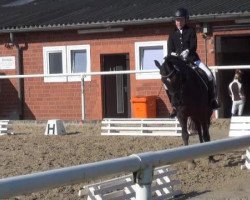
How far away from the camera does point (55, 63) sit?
89.0 feet

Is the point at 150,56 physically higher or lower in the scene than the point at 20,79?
higher

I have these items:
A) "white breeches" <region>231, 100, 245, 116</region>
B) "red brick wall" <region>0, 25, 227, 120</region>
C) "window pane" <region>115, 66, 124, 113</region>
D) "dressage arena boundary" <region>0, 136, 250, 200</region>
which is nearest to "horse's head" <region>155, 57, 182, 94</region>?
"dressage arena boundary" <region>0, 136, 250, 200</region>

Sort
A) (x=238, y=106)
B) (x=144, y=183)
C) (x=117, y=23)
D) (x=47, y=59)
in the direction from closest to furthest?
(x=144, y=183)
(x=238, y=106)
(x=117, y=23)
(x=47, y=59)

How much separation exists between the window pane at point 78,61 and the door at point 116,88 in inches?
26.3

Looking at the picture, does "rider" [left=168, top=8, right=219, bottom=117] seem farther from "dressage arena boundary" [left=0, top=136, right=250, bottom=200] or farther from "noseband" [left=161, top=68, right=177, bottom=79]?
"dressage arena boundary" [left=0, top=136, right=250, bottom=200]

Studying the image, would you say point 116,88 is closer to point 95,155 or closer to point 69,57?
point 69,57

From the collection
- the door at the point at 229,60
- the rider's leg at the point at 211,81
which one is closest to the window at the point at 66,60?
the door at the point at 229,60

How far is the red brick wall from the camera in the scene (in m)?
24.8

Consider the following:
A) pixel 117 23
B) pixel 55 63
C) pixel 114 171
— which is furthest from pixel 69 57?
pixel 114 171

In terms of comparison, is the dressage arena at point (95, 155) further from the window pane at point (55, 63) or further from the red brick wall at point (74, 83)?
the window pane at point (55, 63)

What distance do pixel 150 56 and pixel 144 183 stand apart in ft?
61.9

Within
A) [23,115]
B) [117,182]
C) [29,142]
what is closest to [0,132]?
[29,142]

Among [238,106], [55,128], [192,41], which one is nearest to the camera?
[192,41]

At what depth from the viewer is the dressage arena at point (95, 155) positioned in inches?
437
